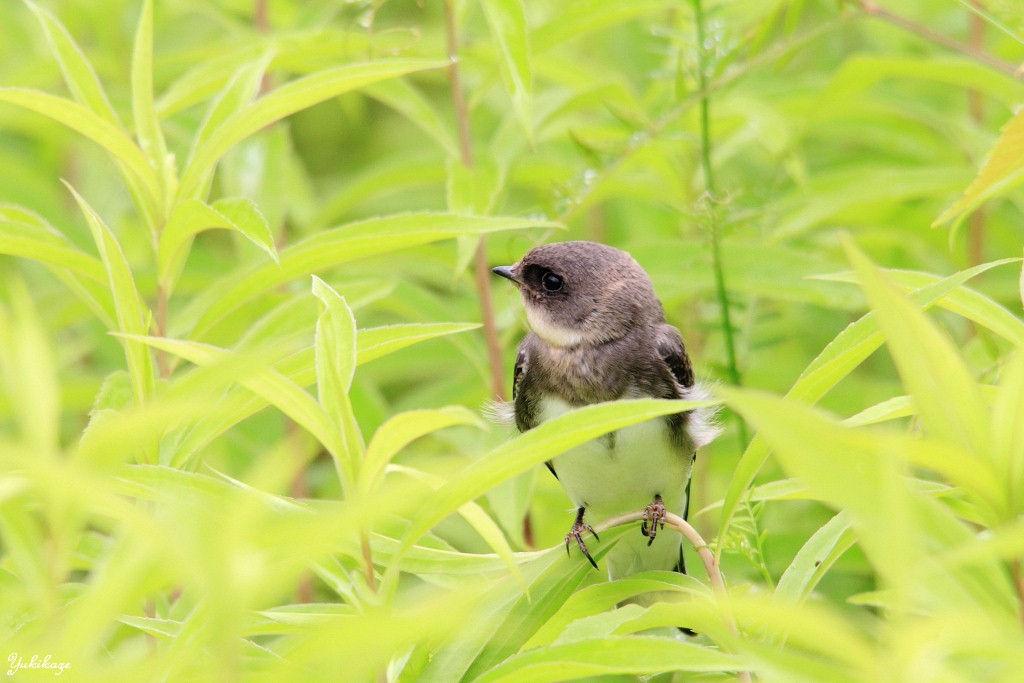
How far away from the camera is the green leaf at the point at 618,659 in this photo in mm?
1597

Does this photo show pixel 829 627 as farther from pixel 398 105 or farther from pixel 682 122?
pixel 682 122

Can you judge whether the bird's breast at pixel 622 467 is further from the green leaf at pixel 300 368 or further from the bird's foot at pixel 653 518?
the green leaf at pixel 300 368

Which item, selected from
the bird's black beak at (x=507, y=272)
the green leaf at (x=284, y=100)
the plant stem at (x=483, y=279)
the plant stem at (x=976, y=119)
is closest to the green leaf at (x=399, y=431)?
the green leaf at (x=284, y=100)

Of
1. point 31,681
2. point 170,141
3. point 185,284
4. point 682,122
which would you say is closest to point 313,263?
point 31,681

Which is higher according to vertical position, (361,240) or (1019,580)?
(361,240)

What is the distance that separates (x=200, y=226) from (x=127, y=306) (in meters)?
0.30

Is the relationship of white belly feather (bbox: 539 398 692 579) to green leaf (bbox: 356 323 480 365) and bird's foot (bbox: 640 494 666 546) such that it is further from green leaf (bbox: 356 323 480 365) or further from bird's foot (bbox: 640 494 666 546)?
green leaf (bbox: 356 323 480 365)

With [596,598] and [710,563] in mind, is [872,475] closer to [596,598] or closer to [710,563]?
[710,563]

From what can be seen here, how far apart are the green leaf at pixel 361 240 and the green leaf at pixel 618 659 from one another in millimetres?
962

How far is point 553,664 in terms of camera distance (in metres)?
1.63

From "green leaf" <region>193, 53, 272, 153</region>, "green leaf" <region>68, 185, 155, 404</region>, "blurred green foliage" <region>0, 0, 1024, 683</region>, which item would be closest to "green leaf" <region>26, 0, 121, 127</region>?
"blurred green foliage" <region>0, 0, 1024, 683</region>

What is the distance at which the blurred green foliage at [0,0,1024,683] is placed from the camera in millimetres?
1372

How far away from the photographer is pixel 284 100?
96.9 inches
